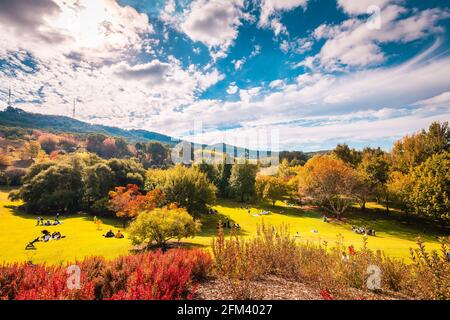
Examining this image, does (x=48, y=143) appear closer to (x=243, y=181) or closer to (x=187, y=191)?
(x=243, y=181)

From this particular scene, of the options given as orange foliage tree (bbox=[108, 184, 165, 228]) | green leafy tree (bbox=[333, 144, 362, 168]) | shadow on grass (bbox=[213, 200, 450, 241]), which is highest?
green leafy tree (bbox=[333, 144, 362, 168])

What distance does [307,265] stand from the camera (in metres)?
7.99

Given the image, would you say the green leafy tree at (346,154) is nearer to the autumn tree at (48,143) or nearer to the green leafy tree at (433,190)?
the green leafy tree at (433,190)

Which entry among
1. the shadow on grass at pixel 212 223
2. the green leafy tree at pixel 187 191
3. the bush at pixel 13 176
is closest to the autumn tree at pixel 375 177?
the shadow on grass at pixel 212 223

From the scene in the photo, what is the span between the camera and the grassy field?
63.1 ft

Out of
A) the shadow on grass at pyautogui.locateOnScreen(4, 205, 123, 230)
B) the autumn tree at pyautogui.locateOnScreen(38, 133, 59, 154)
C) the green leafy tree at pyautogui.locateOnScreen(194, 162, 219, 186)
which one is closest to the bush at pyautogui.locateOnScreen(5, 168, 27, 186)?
the shadow on grass at pyautogui.locateOnScreen(4, 205, 123, 230)

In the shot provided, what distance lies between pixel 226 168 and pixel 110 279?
58.0m

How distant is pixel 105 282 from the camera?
6.16 metres

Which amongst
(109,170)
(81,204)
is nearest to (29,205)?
(81,204)

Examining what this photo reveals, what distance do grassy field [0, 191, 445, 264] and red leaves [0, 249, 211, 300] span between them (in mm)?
9392

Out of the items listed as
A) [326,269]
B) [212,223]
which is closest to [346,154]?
[212,223]

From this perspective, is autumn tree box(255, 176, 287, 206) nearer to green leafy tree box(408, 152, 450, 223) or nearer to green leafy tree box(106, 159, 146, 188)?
green leafy tree box(408, 152, 450, 223)

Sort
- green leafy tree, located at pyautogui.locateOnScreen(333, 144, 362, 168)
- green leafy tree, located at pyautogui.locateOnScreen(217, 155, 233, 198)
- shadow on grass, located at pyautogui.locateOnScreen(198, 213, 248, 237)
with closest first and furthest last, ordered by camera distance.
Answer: shadow on grass, located at pyautogui.locateOnScreen(198, 213, 248, 237), green leafy tree, located at pyautogui.locateOnScreen(217, 155, 233, 198), green leafy tree, located at pyautogui.locateOnScreen(333, 144, 362, 168)
